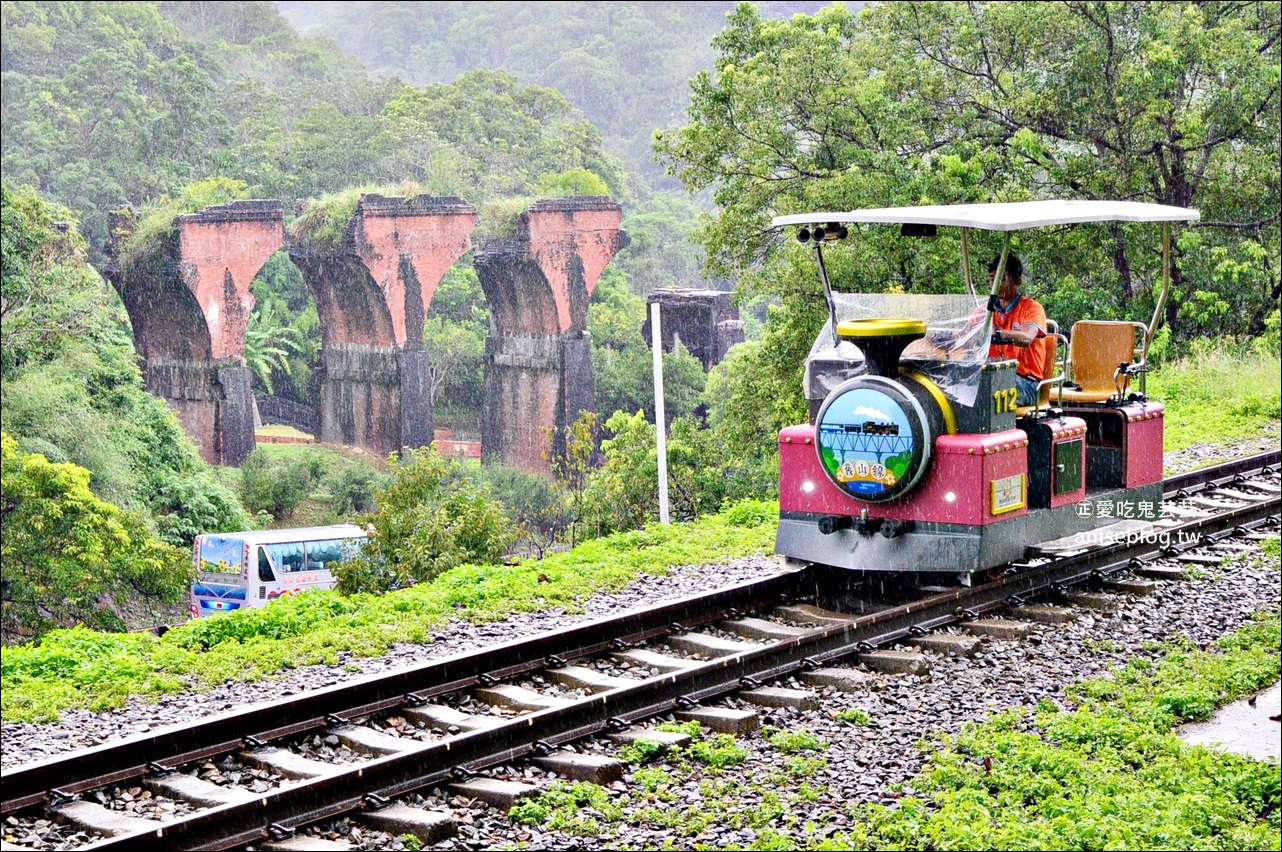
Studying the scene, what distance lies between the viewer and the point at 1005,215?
8578mm

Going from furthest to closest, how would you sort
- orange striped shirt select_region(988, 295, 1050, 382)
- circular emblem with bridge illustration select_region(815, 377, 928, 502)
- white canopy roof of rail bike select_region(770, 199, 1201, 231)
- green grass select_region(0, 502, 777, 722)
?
orange striped shirt select_region(988, 295, 1050, 382) → white canopy roof of rail bike select_region(770, 199, 1201, 231) → circular emblem with bridge illustration select_region(815, 377, 928, 502) → green grass select_region(0, 502, 777, 722)

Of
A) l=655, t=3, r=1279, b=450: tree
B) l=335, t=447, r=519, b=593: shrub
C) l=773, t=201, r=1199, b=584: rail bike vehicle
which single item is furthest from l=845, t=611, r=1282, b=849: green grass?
l=655, t=3, r=1279, b=450: tree

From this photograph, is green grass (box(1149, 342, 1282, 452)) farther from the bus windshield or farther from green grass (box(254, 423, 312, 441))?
green grass (box(254, 423, 312, 441))

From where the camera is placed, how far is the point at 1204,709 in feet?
22.2

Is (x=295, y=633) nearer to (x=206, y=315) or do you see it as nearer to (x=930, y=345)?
(x=930, y=345)

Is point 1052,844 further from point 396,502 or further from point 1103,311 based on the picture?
point 1103,311

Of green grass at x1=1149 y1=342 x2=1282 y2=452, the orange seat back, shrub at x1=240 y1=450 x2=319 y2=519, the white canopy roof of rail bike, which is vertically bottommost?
shrub at x1=240 y1=450 x2=319 y2=519

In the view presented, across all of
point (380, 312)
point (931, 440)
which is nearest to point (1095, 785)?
point (931, 440)

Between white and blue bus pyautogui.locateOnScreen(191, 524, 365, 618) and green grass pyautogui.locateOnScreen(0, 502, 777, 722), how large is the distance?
16.3m

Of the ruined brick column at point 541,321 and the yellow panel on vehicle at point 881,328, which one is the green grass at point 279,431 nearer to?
the ruined brick column at point 541,321

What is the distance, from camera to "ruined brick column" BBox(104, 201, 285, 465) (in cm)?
4325

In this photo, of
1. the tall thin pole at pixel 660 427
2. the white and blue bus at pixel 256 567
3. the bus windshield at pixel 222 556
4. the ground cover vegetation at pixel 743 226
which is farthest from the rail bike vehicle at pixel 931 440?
the bus windshield at pixel 222 556

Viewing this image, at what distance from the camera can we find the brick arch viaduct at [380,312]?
43.8 m

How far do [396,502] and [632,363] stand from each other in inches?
1586
